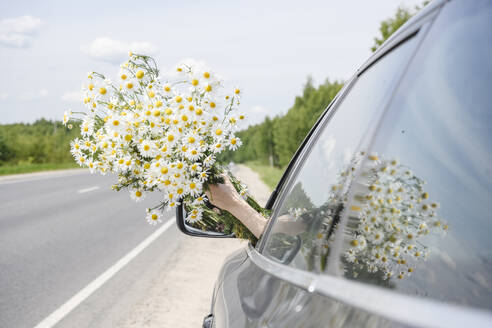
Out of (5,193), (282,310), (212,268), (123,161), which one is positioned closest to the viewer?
(282,310)

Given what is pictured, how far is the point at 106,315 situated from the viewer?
488 cm

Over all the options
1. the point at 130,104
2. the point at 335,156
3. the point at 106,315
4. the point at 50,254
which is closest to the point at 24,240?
the point at 50,254

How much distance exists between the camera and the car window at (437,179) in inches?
31.8

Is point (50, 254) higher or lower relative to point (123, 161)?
lower

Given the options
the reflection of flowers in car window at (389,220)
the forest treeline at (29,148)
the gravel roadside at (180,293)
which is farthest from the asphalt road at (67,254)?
the forest treeline at (29,148)

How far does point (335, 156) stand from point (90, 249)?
23.1ft

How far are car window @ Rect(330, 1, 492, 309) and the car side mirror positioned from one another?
128 centimetres

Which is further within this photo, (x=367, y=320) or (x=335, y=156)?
(x=335, y=156)

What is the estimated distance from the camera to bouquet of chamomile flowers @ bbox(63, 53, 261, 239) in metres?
2.04

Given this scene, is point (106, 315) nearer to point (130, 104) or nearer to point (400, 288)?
point (130, 104)

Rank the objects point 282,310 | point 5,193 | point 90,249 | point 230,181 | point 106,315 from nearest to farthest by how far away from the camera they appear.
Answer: point 282,310
point 230,181
point 106,315
point 90,249
point 5,193

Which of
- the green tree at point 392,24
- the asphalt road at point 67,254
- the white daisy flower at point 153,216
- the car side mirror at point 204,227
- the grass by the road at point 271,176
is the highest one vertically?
the green tree at point 392,24

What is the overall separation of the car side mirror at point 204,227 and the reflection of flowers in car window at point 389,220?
4.16ft

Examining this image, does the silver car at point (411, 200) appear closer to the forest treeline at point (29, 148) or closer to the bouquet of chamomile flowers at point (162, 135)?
the bouquet of chamomile flowers at point (162, 135)
